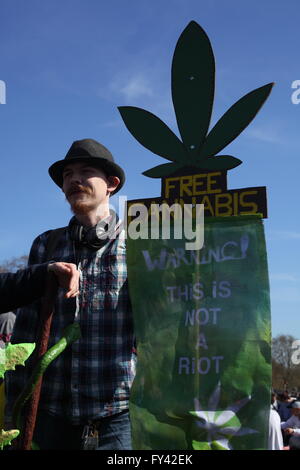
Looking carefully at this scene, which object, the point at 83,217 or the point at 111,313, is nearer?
the point at 111,313

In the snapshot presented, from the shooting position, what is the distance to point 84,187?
2.28m

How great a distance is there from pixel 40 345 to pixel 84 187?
0.84m

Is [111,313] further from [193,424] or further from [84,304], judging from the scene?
[193,424]

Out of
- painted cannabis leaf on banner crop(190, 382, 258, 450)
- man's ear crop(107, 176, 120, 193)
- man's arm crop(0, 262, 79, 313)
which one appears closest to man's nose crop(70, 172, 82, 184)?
man's ear crop(107, 176, 120, 193)

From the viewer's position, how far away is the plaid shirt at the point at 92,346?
2.05 m

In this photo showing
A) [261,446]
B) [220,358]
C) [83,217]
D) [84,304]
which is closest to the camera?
[261,446]

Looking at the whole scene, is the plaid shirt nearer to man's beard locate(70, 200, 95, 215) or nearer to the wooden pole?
man's beard locate(70, 200, 95, 215)

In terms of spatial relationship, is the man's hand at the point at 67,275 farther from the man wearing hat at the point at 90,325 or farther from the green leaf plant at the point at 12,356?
the man wearing hat at the point at 90,325

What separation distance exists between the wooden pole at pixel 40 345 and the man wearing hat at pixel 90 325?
45 cm

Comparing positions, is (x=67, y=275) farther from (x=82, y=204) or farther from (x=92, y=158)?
(x=92, y=158)

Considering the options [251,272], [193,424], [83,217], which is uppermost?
[83,217]
